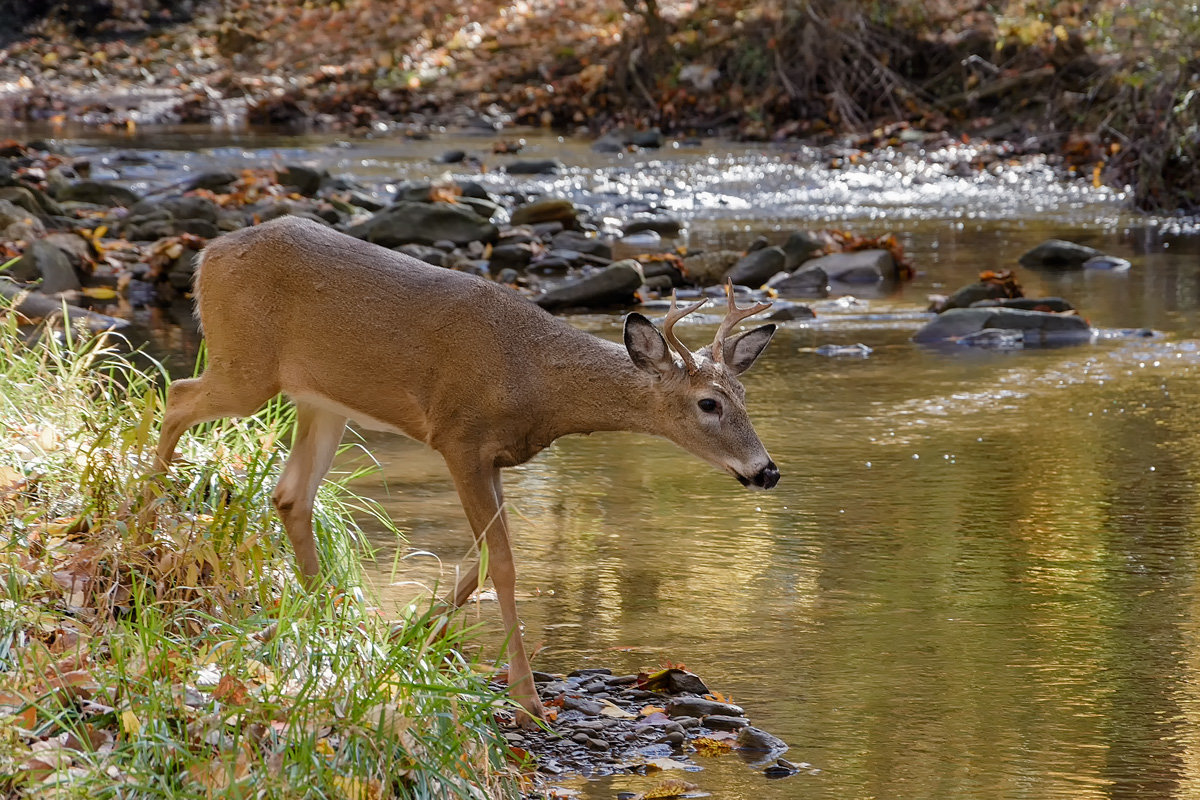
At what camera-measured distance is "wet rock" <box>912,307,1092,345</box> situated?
1239cm

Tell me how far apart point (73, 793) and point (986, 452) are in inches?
239

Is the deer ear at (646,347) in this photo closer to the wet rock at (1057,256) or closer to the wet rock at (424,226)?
the wet rock at (424,226)

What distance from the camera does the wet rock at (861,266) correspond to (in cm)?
1535

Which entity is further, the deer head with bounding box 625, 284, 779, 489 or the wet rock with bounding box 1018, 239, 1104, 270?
the wet rock with bounding box 1018, 239, 1104, 270

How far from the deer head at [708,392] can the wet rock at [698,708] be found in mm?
727

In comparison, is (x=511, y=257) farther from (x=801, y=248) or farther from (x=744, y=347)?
(x=744, y=347)

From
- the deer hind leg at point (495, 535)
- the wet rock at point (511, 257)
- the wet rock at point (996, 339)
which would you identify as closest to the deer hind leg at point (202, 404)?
the deer hind leg at point (495, 535)

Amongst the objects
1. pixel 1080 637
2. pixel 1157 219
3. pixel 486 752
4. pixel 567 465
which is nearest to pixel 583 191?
pixel 1157 219

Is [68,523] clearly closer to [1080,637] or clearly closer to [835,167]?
[1080,637]

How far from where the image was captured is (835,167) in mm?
22641

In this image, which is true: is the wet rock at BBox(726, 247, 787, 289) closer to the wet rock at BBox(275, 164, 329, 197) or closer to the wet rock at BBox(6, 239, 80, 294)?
the wet rock at BBox(6, 239, 80, 294)

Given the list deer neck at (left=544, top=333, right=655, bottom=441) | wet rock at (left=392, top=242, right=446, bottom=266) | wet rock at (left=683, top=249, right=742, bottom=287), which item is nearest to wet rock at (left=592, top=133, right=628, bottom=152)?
wet rock at (left=683, top=249, right=742, bottom=287)

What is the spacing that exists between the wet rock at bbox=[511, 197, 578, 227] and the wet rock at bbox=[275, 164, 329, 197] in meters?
2.74

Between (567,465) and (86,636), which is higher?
(86,636)
